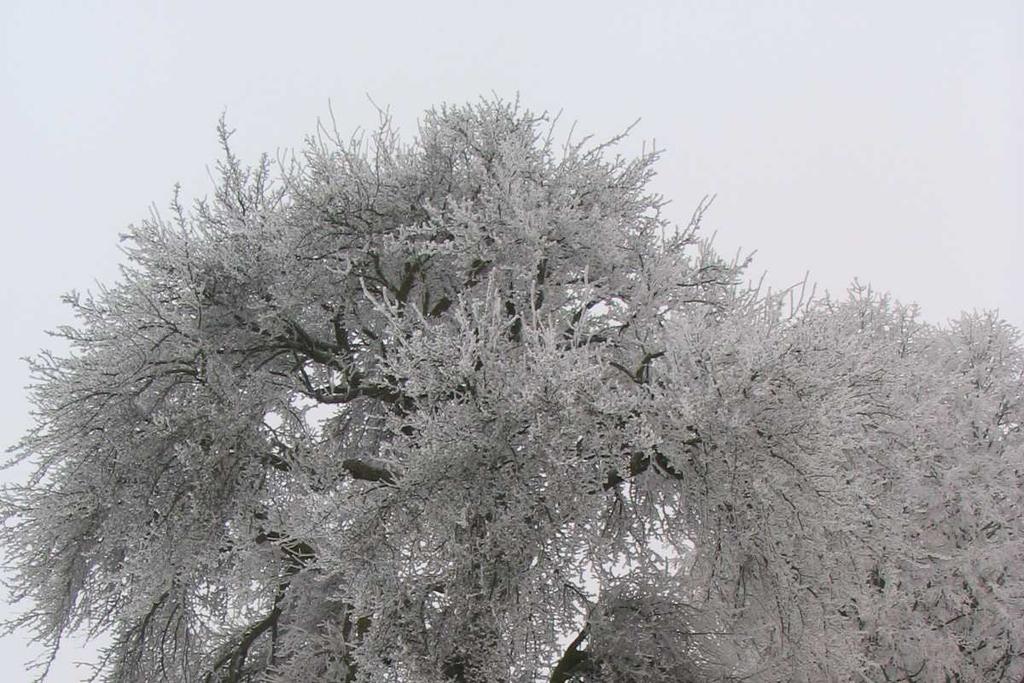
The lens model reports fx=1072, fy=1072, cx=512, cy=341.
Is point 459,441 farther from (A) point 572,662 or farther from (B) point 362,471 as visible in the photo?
(A) point 572,662

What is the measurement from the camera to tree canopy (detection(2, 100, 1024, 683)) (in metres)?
9.85

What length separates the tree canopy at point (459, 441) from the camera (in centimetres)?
985

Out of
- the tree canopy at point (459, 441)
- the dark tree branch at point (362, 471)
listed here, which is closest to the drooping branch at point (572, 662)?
the tree canopy at point (459, 441)

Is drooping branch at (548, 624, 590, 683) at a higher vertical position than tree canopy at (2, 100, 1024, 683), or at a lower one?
lower

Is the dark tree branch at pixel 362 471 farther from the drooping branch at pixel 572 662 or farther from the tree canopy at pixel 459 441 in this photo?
the drooping branch at pixel 572 662

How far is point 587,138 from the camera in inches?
553

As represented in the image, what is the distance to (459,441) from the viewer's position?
962 centimetres

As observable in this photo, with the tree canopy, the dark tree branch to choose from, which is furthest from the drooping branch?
the dark tree branch

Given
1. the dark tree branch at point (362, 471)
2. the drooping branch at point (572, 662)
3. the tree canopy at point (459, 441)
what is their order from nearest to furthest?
the tree canopy at point (459, 441) → the drooping branch at point (572, 662) → the dark tree branch at point (362, 471)

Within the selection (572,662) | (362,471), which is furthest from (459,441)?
(572,662)

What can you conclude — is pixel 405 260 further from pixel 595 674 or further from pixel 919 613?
pixel 919 613

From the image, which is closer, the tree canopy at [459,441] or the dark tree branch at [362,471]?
the tree canopy at [459,441]

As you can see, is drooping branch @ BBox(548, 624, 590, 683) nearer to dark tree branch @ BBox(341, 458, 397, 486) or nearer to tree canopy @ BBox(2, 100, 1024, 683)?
tree canopy @ BBox(2, 100, 1024, 683)

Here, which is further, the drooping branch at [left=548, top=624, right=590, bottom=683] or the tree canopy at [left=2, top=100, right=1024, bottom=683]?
the drooping branch at [left=548, top=624, right=590, bottom=683]
